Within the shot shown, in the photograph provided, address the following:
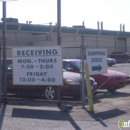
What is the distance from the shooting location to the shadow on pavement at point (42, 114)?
10.9 meters

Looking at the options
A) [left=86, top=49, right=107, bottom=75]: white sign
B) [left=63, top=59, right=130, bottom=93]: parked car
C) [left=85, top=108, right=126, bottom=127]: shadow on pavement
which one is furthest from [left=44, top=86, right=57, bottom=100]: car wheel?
[left=85, top=108, right=126, bottom=127]: shadow on pavement

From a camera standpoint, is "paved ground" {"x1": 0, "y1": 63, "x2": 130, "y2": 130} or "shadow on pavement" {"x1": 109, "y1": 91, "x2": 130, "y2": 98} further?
"shadow on pavement" {"x1": 109, "y1": 91, "x2": 130, "y2": 98}

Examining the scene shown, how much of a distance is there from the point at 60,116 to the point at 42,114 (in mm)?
618

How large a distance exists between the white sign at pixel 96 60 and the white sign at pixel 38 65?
123 centimetres

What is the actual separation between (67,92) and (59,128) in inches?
164

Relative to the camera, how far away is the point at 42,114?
1155cm

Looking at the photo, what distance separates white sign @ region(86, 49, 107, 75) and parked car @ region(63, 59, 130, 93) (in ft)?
6.16

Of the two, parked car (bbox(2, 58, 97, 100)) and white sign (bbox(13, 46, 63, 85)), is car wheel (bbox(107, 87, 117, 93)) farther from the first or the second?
white sign (bbox(13, 46, 63, 85))

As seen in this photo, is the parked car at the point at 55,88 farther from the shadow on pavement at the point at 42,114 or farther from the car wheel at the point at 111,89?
the car wheel at the point at 111,89

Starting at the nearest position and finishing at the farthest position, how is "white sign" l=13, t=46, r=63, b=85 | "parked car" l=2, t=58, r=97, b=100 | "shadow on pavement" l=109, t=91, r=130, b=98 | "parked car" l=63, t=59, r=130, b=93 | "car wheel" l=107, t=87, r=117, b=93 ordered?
1. "white sign" l=13, t=46, r=63, b=85
2. "parked car" l=2, t=58, r=97, b=100
3. "shadow on pavement" l=109, t=91, r=130, b=98
4. "parked car" l=63, t=59, r=130, b=93
5. "car wheel" l=107, t=87, r=117, b=93

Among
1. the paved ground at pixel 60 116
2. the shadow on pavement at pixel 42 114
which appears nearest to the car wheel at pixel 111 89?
the paved ground at pixel 60 116

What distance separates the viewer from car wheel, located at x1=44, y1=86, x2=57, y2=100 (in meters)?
13.8

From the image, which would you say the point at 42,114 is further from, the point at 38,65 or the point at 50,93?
the point at 50,93

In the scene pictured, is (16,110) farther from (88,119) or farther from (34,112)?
(88,119)
